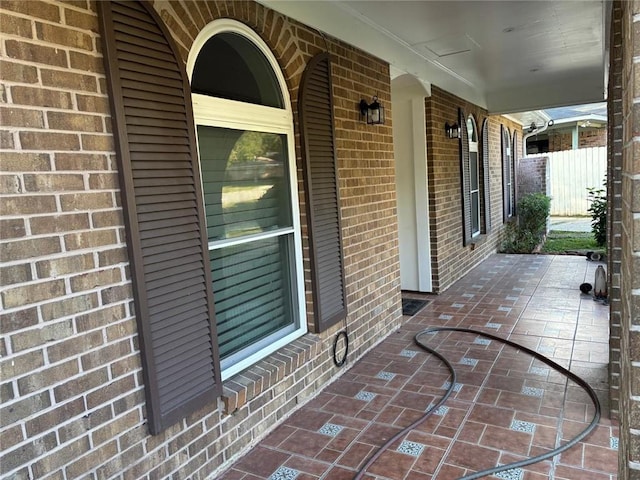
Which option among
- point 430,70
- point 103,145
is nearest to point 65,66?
point 103,145

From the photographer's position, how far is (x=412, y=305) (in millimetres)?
5301

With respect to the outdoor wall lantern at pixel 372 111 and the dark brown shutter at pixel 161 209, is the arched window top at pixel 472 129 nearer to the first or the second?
the outdoor wall lantern at pixel 372 111

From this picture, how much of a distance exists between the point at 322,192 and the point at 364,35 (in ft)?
4.86

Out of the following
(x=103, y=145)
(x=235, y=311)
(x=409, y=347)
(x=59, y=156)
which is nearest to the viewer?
(x=59, y=156)

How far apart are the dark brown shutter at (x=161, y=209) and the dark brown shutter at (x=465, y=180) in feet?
16.5

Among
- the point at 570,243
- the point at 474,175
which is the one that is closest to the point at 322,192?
the point at 474,175

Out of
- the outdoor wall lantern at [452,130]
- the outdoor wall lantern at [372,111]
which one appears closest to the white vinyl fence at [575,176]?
the outdoor wall lantern at [452,130]

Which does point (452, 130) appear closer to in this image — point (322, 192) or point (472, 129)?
point (472, 129)

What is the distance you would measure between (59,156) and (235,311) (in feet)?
4.40

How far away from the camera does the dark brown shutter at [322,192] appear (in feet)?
10.2

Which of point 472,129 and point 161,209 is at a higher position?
point 472,129

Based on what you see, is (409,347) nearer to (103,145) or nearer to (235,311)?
(235,311)

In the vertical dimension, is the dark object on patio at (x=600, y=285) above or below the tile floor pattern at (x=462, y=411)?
above

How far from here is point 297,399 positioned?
3.02 m
